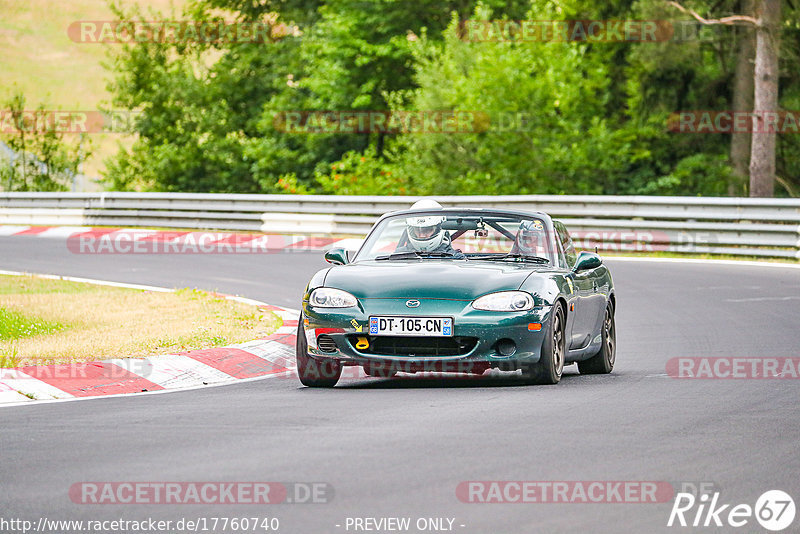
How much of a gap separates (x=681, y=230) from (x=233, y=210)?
33.4ft

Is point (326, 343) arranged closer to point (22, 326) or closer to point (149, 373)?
point (149, 373)

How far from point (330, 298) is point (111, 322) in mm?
4778

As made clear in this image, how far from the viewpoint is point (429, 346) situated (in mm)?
9352

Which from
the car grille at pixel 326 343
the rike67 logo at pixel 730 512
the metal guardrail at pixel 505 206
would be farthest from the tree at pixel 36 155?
the rike67 logo at pixel 730 512

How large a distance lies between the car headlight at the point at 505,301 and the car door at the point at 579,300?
2.82 ft

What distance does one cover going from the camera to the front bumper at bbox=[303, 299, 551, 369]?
9297mm

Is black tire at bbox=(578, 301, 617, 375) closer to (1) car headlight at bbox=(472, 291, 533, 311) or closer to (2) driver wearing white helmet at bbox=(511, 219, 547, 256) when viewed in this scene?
(2) driver wearing white helmet at bbox=(511, 219, 547, 256)

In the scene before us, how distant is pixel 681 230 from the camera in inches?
955

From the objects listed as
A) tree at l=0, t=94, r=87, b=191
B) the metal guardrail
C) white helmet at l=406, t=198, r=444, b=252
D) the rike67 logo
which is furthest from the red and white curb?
tree at l=0, t=94, r=87, b=191

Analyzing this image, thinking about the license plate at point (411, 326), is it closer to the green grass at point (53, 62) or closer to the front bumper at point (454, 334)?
the front bumper at point (454, 334)

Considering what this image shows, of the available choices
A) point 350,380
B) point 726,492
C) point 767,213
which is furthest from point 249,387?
point 767,213

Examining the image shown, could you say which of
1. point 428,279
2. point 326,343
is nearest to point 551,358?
point 428,279

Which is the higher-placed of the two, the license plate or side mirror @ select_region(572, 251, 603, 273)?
side mirror @ select_region(572, 251, 603, 273)

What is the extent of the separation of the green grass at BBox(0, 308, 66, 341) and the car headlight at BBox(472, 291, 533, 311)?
5.03 m
